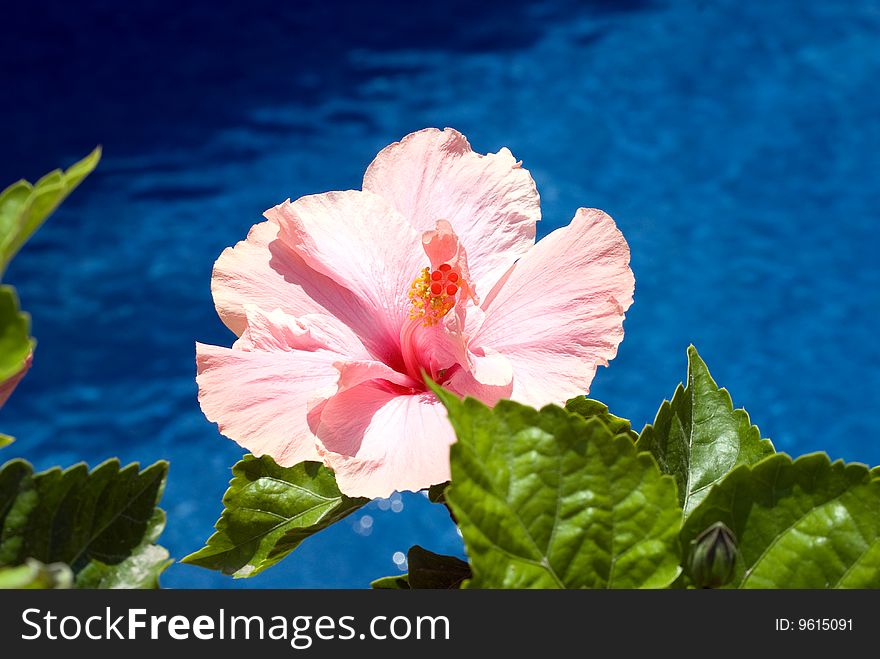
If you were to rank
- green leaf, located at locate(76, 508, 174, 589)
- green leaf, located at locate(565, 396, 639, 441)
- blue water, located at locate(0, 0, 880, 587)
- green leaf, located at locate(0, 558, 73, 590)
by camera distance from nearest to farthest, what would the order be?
1. green leaf, located at locate(0, 558, 73, 590)
2. green leaf, located at locate(76, 508, 174, 589)
3. green leaf, located at locate(565, 396, 639, 441)
4. blue water, located at locate(0, 0, 880, 587)

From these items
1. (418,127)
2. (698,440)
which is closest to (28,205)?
(698,440)

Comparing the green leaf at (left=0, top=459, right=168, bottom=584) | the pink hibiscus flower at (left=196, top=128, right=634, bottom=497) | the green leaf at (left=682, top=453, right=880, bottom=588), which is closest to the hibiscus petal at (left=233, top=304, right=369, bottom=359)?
the pink hibiscus flower at (left=196, top=128, right=634, bottom=497)

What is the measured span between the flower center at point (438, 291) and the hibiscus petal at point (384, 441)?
5 centimetres

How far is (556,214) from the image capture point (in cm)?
530

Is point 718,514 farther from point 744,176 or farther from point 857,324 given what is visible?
point 744,176

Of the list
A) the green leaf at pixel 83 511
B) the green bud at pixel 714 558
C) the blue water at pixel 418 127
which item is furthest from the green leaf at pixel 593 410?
the blue water at pixel 418 127

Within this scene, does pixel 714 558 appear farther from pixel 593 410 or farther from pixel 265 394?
pixel 265 394

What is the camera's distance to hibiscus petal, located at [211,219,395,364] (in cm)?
57

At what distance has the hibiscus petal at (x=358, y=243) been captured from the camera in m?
0.57

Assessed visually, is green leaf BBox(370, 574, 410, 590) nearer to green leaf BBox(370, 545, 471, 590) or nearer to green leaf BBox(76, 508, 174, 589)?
green leaf BBox(370, 545, 471, 590)

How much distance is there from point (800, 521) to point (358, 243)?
0.94 ft
